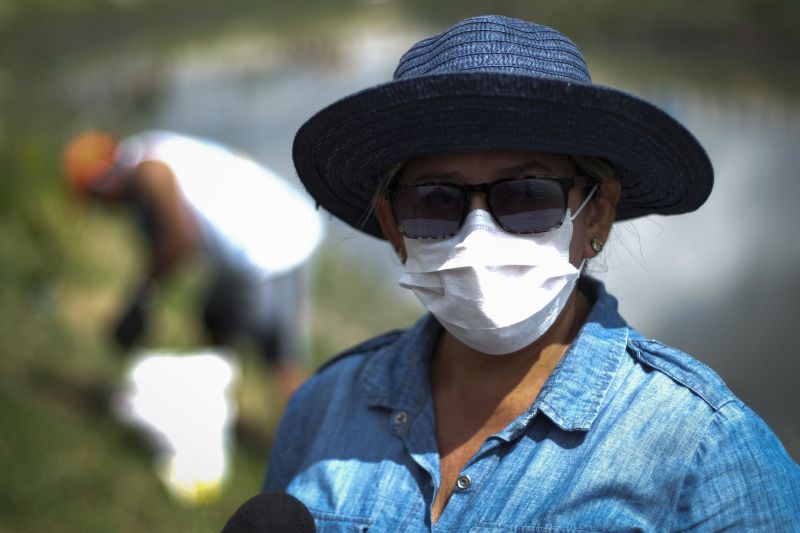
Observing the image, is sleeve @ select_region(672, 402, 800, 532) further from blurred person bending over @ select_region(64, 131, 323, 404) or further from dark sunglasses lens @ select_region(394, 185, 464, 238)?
blurred person bending over @ select_region(64, 131, 323, 404)

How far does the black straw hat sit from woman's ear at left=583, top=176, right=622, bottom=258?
1.6 inches

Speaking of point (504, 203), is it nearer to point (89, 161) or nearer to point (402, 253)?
point (402, 253)

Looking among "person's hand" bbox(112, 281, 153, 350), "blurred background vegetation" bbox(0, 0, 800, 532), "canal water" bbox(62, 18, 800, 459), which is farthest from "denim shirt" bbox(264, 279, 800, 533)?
"person's hand" bbox(112, 281, 153, 350)

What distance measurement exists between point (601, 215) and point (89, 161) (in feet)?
14.2

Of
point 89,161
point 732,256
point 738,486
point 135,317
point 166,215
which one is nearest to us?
point 738,486

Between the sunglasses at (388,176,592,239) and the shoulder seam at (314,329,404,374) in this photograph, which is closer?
the sunglasses at (388,176,592,239)

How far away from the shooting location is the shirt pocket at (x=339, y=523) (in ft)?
5.78

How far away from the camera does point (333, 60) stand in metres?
6.44

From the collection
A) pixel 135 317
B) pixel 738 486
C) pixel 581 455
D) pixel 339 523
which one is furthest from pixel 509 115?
pixel 135 317

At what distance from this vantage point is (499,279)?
67.1 inches

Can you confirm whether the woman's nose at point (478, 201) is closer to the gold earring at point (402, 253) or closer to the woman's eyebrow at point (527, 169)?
the woman's eyebrow at point (527, 169)

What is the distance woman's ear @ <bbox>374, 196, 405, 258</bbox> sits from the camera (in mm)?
1932

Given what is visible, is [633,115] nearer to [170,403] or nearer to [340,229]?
[170,403]

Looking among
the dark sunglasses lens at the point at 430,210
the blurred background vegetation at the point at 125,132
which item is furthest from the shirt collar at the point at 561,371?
the blurred background vegetation at the point at 125,132
